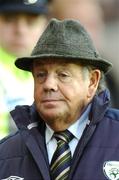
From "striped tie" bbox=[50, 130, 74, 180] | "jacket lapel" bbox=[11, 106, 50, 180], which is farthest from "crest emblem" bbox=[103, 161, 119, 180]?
"jacket lapel" bbox=[11, 106, 50, 180]

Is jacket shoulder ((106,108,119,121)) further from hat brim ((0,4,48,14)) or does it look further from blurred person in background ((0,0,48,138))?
hat brim ((0,4,48,14))

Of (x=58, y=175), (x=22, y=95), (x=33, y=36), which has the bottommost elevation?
(x=58, y=175)

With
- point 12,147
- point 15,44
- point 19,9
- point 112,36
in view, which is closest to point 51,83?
point 12,147

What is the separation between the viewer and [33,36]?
5695 millimetres

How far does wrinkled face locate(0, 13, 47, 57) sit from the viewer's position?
18.3 feet

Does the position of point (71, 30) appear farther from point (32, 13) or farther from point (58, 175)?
point (32, 13)

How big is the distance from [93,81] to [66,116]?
1.02 ft

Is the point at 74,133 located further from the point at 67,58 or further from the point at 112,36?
the point at 112,36

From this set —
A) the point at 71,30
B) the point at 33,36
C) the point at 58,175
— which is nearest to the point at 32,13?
the point at 33,36

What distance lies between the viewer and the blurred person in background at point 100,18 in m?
6.01

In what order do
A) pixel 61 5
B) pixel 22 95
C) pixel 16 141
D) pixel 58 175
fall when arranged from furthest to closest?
pixel 61 5 < pixel 22 95 < pixel 16 141 < pixel 58 175

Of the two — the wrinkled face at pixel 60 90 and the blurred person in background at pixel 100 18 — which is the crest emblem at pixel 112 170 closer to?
the wrinkled face at pixel 60 90

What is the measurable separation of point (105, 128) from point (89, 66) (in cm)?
41

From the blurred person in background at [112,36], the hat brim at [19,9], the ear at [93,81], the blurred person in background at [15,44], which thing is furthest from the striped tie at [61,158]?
the blurred person in background at [112,36]
